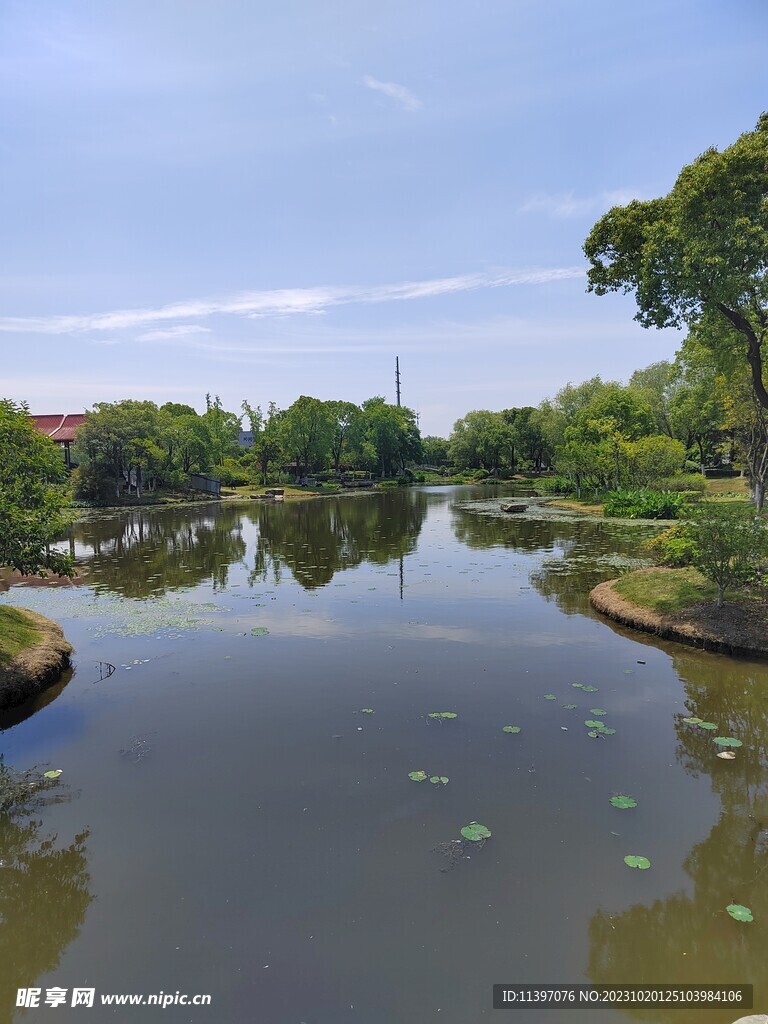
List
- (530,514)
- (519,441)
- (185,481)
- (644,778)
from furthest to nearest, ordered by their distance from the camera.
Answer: (519,441) → (185,481) → (530,514) → (644,778)

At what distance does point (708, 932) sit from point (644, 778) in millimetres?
1968

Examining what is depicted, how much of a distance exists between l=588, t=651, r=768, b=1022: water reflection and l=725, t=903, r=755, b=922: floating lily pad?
0.03m

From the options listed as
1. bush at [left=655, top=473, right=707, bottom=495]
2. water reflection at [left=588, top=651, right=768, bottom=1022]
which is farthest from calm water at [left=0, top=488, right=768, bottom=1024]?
bush at [left=655, top=473, right=707, bottom=495]

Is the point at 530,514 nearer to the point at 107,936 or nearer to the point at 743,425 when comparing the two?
the point at 743,425

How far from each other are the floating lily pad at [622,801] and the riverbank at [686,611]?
531cm

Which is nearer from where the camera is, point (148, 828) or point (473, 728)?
point (148, 828)

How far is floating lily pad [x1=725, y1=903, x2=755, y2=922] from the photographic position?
4.23m

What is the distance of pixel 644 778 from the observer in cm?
604

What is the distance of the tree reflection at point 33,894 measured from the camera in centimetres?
408

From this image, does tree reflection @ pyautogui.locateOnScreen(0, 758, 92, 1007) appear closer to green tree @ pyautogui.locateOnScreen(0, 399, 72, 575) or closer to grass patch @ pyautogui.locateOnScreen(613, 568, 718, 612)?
green tree @ pyautogui.locateOnScreen(0, 399, 72, 575)

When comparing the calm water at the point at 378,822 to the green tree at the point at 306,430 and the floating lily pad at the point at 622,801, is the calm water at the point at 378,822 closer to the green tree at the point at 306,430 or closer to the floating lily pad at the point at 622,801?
the floating lily pad at the point at 622,801

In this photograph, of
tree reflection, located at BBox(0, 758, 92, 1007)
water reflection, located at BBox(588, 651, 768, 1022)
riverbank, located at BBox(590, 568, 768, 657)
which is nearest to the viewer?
water reflection, located at BBox(588, 651, 768, 1022)

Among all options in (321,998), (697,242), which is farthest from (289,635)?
(697,242)

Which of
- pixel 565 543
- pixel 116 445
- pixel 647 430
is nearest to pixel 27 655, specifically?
pixel 565 543
